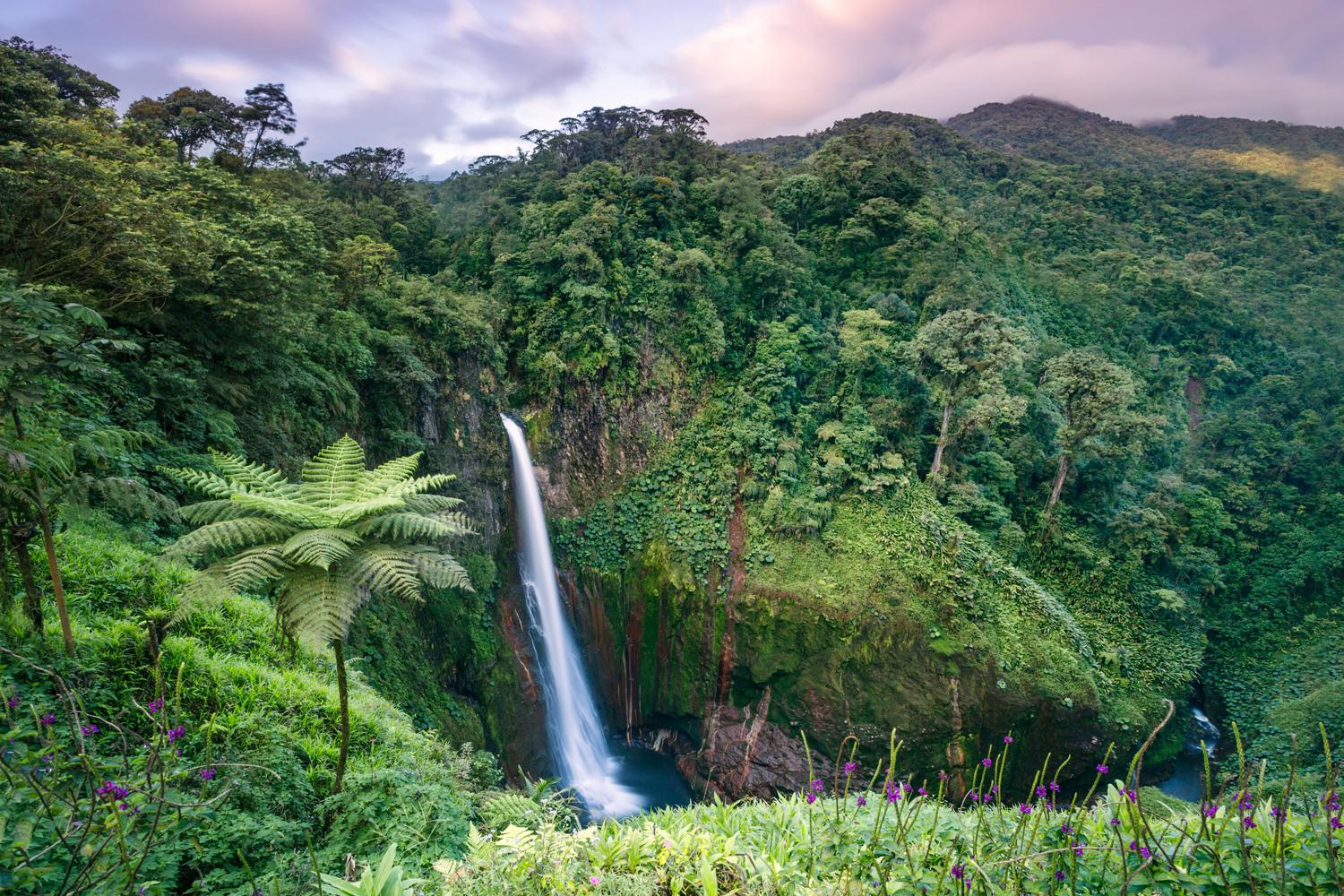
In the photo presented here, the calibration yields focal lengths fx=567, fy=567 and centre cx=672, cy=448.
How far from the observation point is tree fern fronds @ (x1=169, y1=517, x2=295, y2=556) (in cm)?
268

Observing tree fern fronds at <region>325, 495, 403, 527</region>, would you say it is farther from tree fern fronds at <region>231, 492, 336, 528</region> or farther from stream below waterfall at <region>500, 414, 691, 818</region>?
stream below waterfall at <region>500, 414, 691, 818</region>

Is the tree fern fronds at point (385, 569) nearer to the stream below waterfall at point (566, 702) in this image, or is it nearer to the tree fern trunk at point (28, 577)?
the tree fern trunk at point (28, 577)

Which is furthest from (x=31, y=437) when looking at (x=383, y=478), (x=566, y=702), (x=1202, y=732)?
(x=1202, y=732)

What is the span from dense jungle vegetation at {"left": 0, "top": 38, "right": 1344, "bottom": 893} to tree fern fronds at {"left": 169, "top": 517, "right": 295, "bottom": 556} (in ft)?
0.11

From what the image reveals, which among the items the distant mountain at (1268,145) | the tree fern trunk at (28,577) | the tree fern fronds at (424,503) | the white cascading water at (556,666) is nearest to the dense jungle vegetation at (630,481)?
the tree fern trunk at (28,577)

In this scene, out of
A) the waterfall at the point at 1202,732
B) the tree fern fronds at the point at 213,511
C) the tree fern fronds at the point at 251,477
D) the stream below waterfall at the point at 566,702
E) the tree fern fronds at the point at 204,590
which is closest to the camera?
the tree fern fronds at the point at 204,590

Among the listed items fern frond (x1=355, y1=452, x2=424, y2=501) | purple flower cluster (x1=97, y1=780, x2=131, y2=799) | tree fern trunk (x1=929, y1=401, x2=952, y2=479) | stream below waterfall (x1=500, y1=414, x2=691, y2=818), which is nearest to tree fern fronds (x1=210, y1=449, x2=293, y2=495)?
fern frond (x1=355, y1=452, x2=424, y2=501)

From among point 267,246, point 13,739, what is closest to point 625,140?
point 267,246

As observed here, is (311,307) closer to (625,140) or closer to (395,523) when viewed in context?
(395,523)

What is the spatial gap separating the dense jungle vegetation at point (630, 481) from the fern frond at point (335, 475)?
3cm

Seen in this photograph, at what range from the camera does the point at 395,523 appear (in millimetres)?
2988

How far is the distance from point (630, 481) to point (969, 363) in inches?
336

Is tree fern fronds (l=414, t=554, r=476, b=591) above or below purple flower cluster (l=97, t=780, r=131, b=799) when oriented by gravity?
above

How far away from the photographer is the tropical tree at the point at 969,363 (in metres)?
12.5
